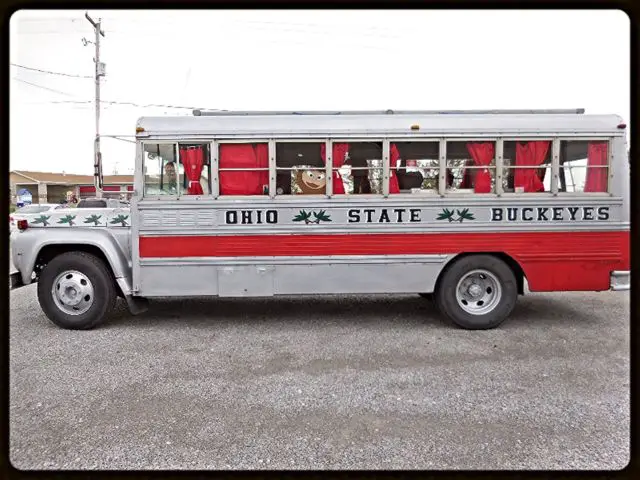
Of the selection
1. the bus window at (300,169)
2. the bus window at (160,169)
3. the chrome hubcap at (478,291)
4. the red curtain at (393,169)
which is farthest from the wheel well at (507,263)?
the bus window at (160,169)

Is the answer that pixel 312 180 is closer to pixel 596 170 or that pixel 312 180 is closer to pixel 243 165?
pixel 243 165

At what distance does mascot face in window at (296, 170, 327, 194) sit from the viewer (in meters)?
5.03

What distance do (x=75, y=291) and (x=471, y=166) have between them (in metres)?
5.32

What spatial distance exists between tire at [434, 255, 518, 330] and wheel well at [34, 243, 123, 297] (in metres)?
4.27

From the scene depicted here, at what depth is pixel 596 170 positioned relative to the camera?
5055mm

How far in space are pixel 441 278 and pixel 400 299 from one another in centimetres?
137

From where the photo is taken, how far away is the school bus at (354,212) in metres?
4.98

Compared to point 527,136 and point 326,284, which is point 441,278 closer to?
point 326,284

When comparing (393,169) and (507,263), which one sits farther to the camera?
(507,263)

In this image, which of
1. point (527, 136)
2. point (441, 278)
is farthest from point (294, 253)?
point (527, 136)

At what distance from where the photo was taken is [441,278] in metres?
5.16

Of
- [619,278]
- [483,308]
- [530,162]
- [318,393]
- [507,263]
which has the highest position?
[530,162]

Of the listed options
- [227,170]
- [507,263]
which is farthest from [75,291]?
[507,263]

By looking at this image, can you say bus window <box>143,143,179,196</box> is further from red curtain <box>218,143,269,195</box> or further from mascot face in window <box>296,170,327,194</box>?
mascot face in window <box>296,170,327,194</box>
